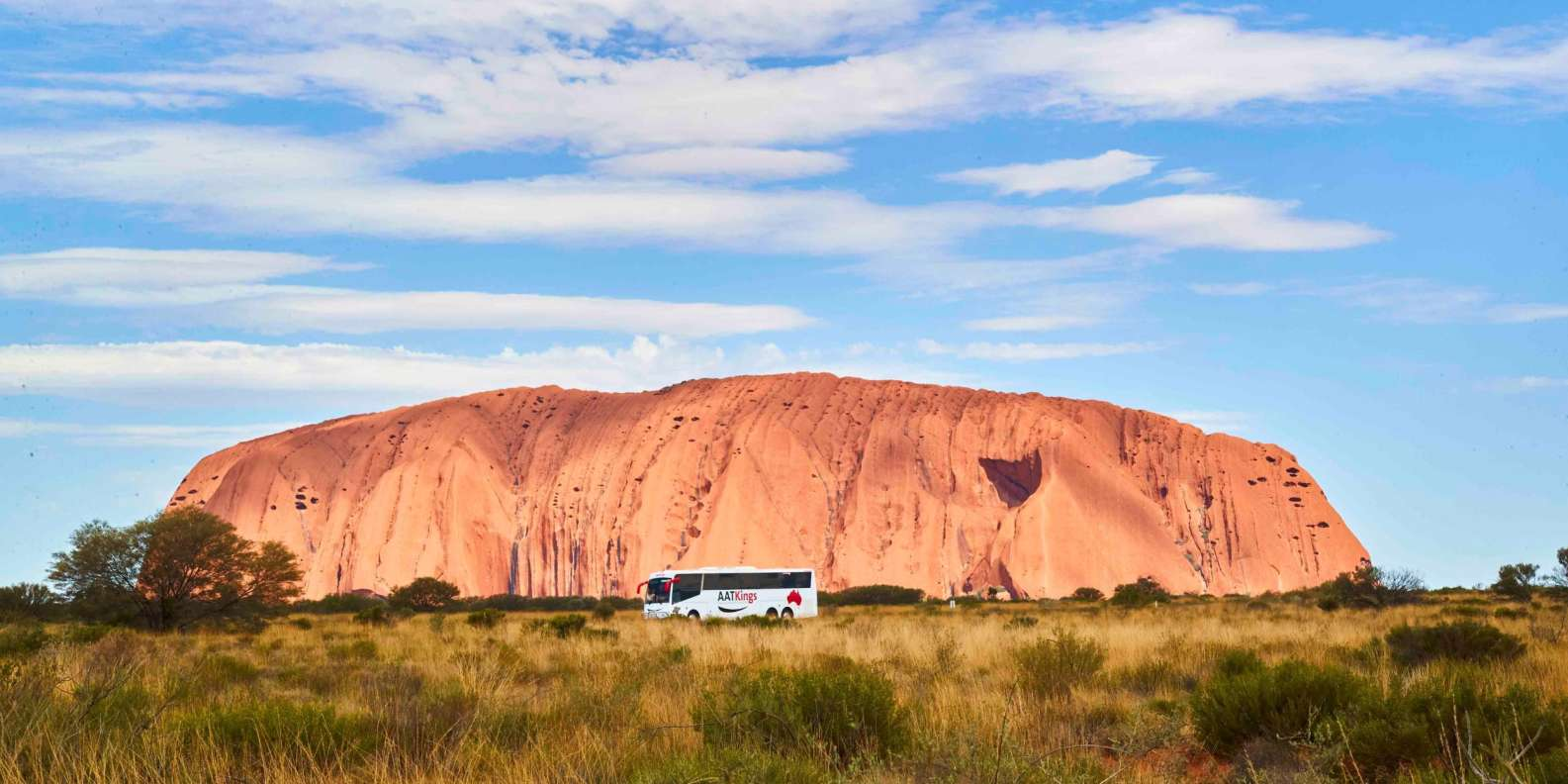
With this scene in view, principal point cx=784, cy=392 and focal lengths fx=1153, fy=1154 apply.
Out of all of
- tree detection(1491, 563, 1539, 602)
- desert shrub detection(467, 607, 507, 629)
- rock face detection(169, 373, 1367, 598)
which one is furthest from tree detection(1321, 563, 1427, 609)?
rock face detection(169, 373, 1367, 598)

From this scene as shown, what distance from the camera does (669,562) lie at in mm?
92750

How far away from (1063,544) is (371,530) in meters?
56.7

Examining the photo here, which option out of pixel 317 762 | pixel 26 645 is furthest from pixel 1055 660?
pixel 26 645

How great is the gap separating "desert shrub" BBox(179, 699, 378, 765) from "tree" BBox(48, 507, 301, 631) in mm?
30686

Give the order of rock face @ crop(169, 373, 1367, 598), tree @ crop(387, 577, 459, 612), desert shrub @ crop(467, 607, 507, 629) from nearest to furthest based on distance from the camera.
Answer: desert shrub @ crop(467, 607, 507, 629) < tree @ crop(387, 577, 459, 612) < rock face @ crop(169, 373, 1367, 598)

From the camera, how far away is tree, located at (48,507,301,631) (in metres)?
35.7

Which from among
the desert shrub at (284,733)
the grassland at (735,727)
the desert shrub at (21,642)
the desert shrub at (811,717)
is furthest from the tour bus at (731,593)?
the desert shrub at (284,733)

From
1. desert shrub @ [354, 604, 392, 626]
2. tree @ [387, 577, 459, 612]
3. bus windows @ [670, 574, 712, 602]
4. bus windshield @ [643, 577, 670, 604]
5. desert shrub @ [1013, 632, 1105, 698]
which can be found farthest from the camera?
tree @ [387, 577, 459, 612]

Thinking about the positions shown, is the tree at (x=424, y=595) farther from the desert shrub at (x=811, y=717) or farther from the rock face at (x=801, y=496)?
the desert shrub at (x=811, y=717)

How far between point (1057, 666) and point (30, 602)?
1568 inches

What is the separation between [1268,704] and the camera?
9047 mm

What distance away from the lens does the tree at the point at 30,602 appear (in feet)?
124

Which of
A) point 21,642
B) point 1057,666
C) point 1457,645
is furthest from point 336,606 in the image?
point 1457,645

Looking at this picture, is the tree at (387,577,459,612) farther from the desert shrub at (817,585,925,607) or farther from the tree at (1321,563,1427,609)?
the tree at (1321,563,1427,609)
